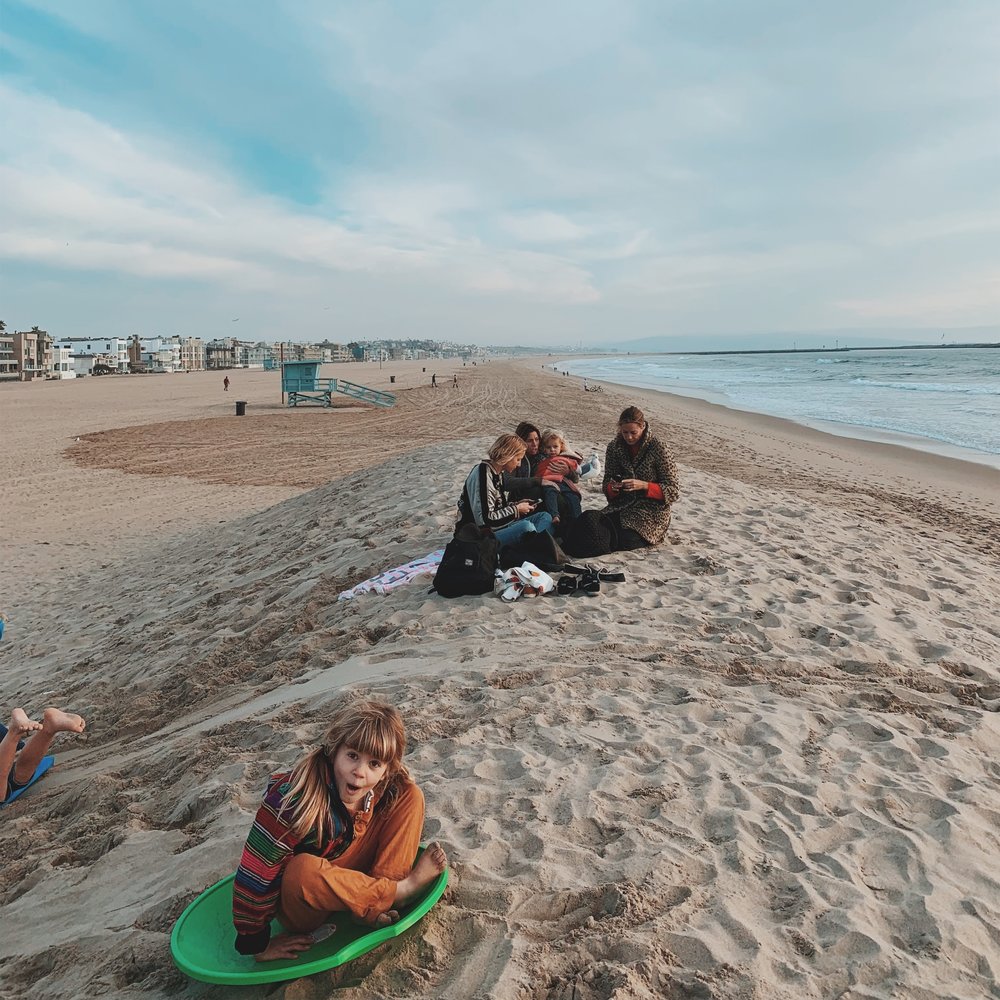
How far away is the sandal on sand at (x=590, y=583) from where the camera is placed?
20.1 feet

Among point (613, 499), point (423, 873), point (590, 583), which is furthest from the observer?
point (613, 499)

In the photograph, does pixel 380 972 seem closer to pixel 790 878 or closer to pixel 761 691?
pixel 790 878

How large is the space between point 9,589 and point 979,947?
959cm

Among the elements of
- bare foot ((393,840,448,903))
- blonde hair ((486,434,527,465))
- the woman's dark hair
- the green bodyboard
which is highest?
the woman's dark hair

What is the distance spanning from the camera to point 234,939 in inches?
102

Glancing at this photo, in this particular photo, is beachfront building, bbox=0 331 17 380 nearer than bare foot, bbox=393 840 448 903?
No

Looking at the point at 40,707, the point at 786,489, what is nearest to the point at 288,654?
the point at 40,707

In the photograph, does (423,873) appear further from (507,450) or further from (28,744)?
(507,450)

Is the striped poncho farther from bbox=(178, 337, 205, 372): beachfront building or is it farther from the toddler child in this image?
bbox=(178, 337, 205, 372): beachfront building

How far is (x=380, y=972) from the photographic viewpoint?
2.53 metres

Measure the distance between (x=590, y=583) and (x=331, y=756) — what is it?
3794 millimetres

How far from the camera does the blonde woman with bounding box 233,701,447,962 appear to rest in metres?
2.52

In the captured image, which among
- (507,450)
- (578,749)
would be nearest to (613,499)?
(507,450)

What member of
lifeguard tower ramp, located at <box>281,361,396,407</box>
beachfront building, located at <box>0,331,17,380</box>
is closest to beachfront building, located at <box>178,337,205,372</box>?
beachfront building, located at <box>0,331,17,380</box>
